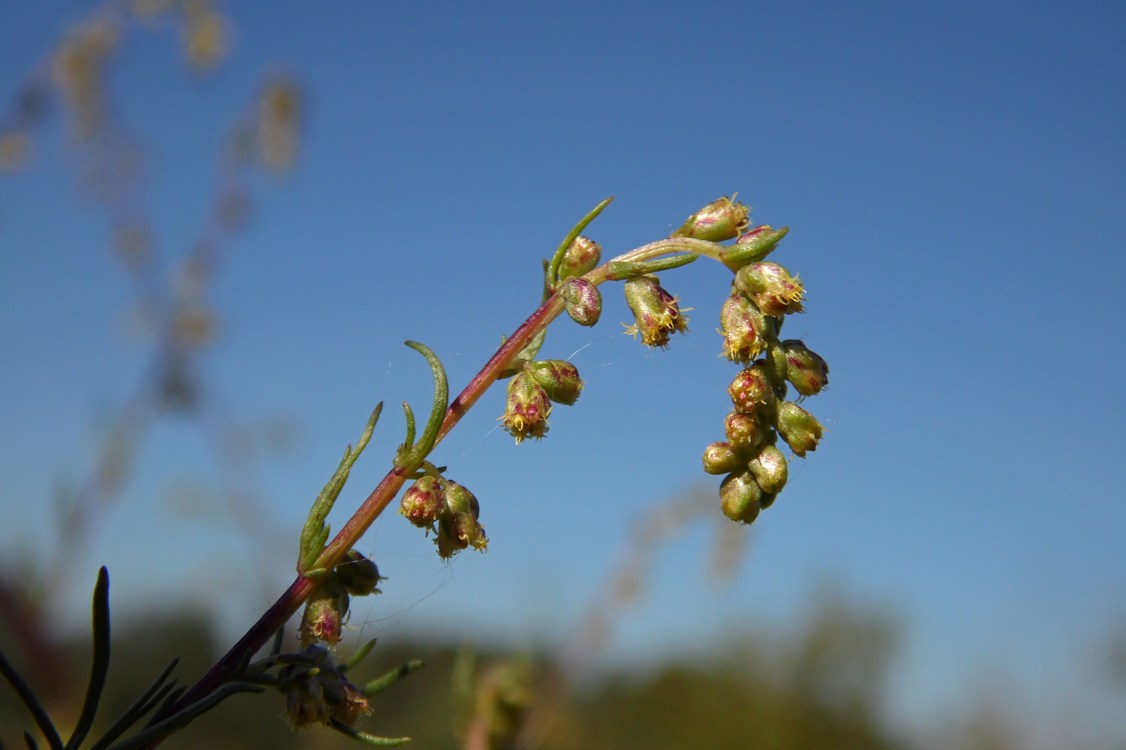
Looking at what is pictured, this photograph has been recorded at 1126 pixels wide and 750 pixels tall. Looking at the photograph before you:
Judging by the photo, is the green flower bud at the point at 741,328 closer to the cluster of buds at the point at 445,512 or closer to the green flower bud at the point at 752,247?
the green flower bud at the point at 752,247

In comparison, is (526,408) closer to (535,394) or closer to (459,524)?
(535,394)

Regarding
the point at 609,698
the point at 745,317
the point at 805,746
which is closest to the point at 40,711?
the point at 745,317

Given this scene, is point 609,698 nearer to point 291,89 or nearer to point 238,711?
point 238,711

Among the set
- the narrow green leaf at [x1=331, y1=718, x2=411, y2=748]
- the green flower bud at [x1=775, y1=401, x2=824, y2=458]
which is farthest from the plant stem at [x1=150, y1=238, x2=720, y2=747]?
the green flower bud at [x1=775, y1=401, x2=824, y2=458]

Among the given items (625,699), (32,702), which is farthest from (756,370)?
(625,699)

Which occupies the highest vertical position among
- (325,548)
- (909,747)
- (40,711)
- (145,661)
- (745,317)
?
(909,747)

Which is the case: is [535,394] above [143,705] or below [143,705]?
above

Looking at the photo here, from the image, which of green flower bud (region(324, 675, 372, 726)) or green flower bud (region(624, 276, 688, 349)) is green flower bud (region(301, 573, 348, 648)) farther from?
green flower bud (region(624, 276, 688, 349))
